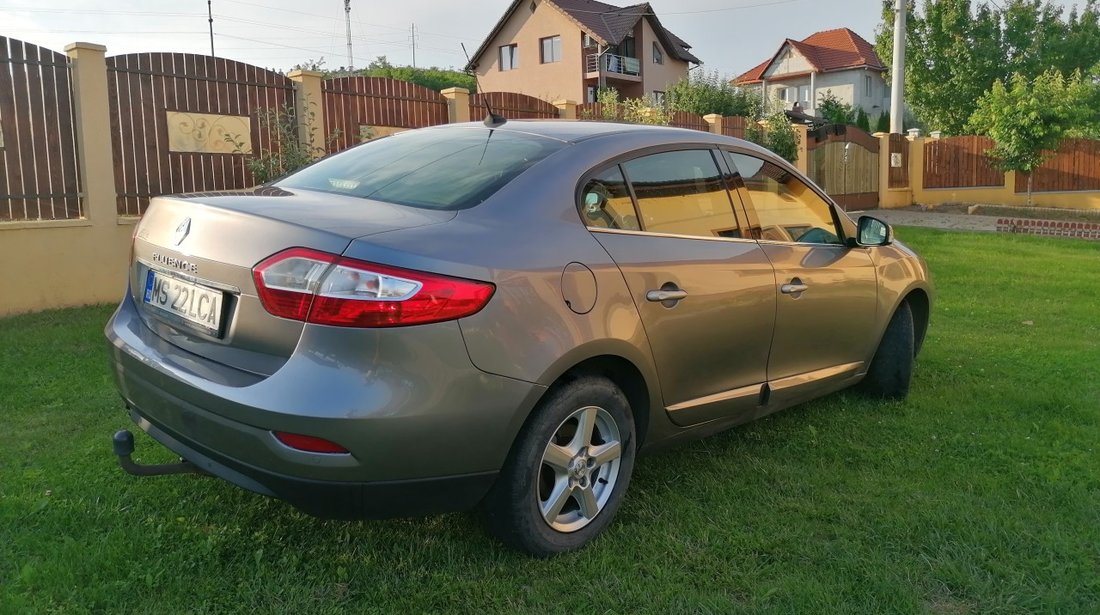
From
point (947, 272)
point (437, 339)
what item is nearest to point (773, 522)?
point (437, 339)

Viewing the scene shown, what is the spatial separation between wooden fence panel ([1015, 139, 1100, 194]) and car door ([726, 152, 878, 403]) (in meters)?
22.8

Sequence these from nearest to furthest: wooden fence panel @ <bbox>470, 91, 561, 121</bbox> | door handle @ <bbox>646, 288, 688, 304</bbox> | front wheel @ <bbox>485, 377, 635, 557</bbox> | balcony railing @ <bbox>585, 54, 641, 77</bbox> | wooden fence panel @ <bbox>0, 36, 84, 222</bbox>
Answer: front wheel @ <bbox>485, 377, 635, 557</bbox> → door handle @ <bbox>646, 288, 688, 304</bbox> → wooden fence panel @ <bbox>0, 36, 84, 222</bbox> → wooden fence panel @ <bbox>470, 91, 561, 121</bbox> → balcony railing @ <bbox>585, 54, 641, 77</bbox>

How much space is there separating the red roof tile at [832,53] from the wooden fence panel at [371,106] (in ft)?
156

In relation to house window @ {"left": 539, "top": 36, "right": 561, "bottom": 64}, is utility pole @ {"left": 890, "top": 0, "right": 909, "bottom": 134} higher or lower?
lower

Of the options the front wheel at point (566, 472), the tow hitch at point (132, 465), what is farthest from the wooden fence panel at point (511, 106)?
the tow hitch at point (132, 465)

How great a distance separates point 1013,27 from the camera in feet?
109

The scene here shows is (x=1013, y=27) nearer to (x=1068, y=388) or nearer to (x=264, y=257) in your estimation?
(x=1068, y=388)

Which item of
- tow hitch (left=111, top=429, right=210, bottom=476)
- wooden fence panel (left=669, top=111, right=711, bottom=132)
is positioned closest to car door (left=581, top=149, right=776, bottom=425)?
tow hitch (left=111, top=429, right=210, bottom=476)

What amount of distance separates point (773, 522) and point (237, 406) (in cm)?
199

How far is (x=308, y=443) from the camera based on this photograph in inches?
93.4

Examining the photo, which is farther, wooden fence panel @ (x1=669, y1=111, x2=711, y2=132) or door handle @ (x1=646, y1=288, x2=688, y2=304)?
wooden fence panel @ (x1=669, y1=111, x2=711, y2=132)

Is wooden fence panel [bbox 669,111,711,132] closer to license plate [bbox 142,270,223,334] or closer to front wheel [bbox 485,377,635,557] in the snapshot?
front wheel [bbox 485,377,635,557]

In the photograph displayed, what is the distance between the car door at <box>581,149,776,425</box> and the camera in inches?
122

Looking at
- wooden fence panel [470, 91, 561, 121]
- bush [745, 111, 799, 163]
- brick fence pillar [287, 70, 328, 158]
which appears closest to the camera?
brick fence pillar [287, 70, 328, 158]
